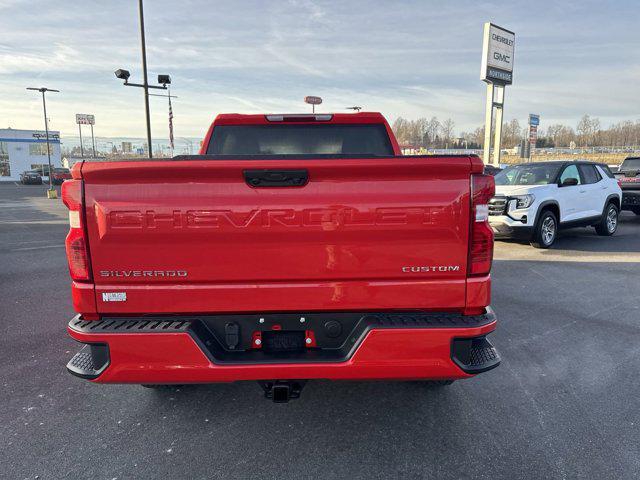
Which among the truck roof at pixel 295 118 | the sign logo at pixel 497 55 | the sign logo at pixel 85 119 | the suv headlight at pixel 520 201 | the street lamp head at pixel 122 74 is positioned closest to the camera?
the truck roof at pixel 295 118

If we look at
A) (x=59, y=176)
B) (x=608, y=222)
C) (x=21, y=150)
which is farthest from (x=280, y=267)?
(x=21, y=150)

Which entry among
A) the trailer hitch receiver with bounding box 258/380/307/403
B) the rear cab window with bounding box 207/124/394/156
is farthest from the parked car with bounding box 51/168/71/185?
the trailer hitch receiver with bounding box 258/380/307/403

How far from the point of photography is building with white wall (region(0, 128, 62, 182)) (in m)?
54.0

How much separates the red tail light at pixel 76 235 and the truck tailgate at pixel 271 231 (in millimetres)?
46

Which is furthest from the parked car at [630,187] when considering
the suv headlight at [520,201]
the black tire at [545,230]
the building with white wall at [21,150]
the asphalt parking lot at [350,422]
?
the building with white wall at [21,150]

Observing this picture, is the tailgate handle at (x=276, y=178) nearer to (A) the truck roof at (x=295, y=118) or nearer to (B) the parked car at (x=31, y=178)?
(A) the truck roof at (x=295, y=118)

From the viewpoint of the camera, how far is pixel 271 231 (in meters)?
2.42

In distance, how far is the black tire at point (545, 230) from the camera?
9508 millimetres

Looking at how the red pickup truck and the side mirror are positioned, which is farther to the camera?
the side mirror

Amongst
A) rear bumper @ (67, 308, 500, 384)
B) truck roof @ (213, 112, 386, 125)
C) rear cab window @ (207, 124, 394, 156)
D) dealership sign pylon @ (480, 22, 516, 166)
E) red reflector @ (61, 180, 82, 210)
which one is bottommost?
rear bumper @ (67, 308, 500, 384)

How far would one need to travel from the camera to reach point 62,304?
5.91m

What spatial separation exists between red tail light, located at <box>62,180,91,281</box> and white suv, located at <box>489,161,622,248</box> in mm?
8597

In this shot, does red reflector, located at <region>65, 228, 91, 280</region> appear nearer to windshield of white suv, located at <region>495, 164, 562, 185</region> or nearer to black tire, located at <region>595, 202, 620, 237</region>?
windshield of white suv, located at <region>495, 164, 562, 185</region>

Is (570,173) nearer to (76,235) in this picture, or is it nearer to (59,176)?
(76,235)
